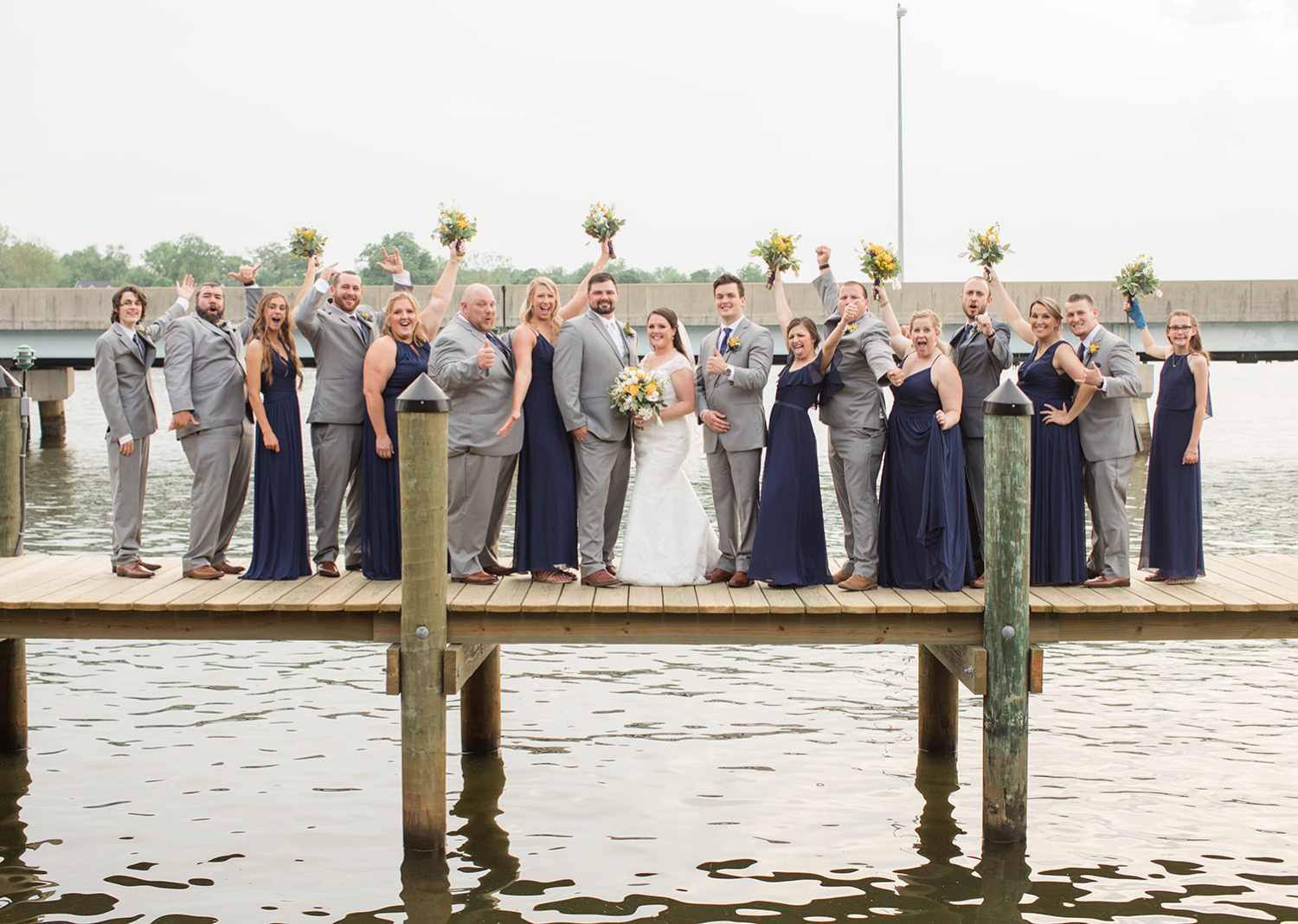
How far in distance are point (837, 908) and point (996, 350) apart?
3.83 metres

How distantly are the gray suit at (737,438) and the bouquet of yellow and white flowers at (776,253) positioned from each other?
0.44m

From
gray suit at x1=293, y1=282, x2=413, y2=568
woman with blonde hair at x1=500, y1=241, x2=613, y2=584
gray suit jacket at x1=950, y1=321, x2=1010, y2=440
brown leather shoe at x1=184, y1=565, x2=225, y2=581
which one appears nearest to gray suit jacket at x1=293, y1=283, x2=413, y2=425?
gray suit at x1=293, y1=282, x2=413, y2=568

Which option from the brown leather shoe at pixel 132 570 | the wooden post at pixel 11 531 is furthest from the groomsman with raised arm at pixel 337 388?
the wooden post at pixel 11 531

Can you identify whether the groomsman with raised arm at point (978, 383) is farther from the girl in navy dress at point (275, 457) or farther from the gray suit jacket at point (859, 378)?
the girl in navy dress at point (275, 457)

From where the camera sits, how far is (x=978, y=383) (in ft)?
29.6

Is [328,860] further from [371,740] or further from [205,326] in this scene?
[205,326]

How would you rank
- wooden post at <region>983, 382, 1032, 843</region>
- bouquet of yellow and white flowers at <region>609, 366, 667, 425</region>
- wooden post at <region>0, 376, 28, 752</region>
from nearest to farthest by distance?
1. wooden post at <region>983, 382, 1032, 843</region>
2. bouquet of yellow and white flowers at <region>609, 366, 667, 425</region>
3. wooden post at <region>0, 376, 28, 752</region>

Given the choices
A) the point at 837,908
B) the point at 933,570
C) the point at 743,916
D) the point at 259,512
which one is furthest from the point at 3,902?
the point at 933,570

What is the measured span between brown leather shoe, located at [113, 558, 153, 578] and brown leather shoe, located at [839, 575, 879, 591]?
Result: 16.0ft

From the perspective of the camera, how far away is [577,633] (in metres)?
7.91

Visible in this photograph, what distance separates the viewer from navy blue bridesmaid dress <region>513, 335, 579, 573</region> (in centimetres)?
864

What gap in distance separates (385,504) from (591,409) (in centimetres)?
152

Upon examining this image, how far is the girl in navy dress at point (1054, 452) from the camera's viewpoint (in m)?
8.75

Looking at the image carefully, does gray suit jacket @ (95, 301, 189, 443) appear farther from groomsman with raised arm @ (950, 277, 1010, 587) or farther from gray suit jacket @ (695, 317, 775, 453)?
groomsman with raised arm @ (950, 277, 1010, 587)
